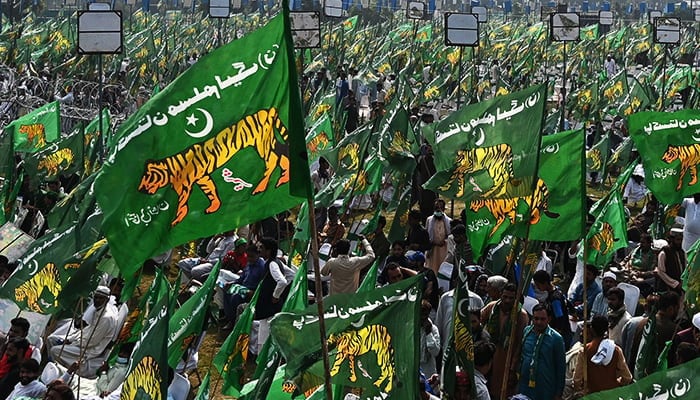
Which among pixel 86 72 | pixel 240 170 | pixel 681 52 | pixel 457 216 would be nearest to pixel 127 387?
pixel 240 170

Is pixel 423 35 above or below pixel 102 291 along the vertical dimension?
below

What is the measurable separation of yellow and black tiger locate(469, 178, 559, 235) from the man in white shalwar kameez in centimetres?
306

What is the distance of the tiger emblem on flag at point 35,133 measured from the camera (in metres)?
14.5

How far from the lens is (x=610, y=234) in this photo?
10.8 metres

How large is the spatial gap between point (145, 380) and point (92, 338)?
135 inches

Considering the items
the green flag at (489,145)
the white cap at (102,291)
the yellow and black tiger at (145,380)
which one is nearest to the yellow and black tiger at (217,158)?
the yellow and black tiger at (145,380)

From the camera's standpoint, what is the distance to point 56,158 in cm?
1363

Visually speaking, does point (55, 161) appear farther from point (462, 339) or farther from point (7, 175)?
point (462, 339)

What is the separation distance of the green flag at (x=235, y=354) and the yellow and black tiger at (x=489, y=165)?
1.58 meters

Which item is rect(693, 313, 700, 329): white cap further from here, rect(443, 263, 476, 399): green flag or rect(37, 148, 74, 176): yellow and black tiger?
rect(37, 148, 74, 176): yellow and black tiger

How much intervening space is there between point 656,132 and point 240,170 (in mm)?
5246

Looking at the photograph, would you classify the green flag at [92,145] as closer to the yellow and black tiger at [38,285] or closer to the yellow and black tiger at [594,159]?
the yellow and black tiger at [38,285]

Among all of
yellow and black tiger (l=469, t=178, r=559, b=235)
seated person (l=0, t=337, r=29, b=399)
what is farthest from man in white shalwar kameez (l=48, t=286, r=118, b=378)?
yellow and black tiger (l=469, t=178, r=559, b=235)

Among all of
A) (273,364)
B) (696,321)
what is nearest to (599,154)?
(696,321)
